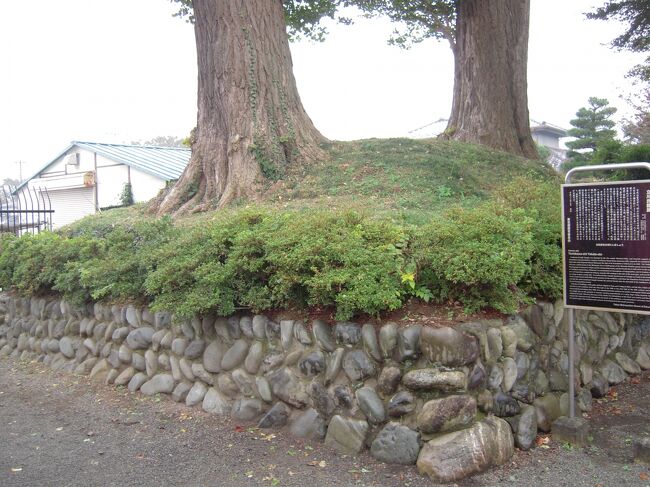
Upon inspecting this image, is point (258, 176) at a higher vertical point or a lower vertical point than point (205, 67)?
lower

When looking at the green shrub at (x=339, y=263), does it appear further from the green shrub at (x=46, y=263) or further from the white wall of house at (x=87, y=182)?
the white wall of house at (x=87, y=182)

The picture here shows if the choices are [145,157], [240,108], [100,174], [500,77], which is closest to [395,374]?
[240,108]

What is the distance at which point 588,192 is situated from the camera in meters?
4.41

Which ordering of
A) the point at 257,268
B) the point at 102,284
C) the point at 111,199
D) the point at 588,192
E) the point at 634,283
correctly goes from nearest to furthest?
the point at 634,283 < the point at 588,192 < the point at 257,268 < the point at 102,284 < the point at 111,199

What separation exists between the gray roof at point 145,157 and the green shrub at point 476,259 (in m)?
19.7

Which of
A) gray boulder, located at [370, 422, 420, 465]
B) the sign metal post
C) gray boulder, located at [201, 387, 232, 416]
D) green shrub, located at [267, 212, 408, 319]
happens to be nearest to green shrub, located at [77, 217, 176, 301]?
gray boulder, located at [201, 387, 232, 416]

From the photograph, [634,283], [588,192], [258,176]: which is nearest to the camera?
[634,283]

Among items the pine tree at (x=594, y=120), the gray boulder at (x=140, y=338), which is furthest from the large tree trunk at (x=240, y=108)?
the pine tree at (x=594, y=120)

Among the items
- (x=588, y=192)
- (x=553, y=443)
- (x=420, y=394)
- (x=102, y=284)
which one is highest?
(x=588, y=192)

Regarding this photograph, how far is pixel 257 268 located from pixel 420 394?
1730mm

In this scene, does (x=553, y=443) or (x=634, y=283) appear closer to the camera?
(x=634, y=283)

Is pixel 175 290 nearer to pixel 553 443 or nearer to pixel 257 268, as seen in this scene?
pixel 257 268

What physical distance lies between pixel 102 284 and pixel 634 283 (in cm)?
511

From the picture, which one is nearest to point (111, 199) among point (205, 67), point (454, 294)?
point (205, 67)
